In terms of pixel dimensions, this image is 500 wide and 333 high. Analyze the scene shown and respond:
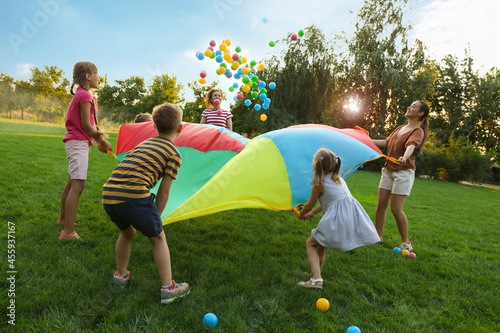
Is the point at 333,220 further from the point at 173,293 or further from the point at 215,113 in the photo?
the point at 215,113

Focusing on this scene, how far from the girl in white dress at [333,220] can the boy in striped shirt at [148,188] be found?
1102 mm

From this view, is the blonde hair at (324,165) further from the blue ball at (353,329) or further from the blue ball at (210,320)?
the blue ball at (210,320)

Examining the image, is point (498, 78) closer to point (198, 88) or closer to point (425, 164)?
point (425, 164)

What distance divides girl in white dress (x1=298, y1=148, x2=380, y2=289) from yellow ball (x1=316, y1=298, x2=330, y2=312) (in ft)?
0.72

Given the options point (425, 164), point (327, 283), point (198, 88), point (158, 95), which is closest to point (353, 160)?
point (327, 283)

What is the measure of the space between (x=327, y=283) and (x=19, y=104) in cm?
3979

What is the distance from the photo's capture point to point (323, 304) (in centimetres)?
210

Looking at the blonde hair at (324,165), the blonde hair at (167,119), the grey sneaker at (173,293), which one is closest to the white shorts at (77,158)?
the blonde hair at (167,119)

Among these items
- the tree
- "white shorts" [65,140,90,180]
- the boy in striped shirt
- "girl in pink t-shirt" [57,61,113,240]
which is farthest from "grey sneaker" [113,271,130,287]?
the tree

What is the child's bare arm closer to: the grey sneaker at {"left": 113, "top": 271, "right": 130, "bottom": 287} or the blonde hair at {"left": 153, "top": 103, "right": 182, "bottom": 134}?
the blonde hair at {"left": 153, "top": 103, "right": 182, "bottom": 134}

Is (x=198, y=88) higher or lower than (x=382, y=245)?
higher

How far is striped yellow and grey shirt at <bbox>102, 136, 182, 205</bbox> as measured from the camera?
71.7 inches

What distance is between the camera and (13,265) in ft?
7.27

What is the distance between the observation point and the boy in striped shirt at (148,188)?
1828mm
